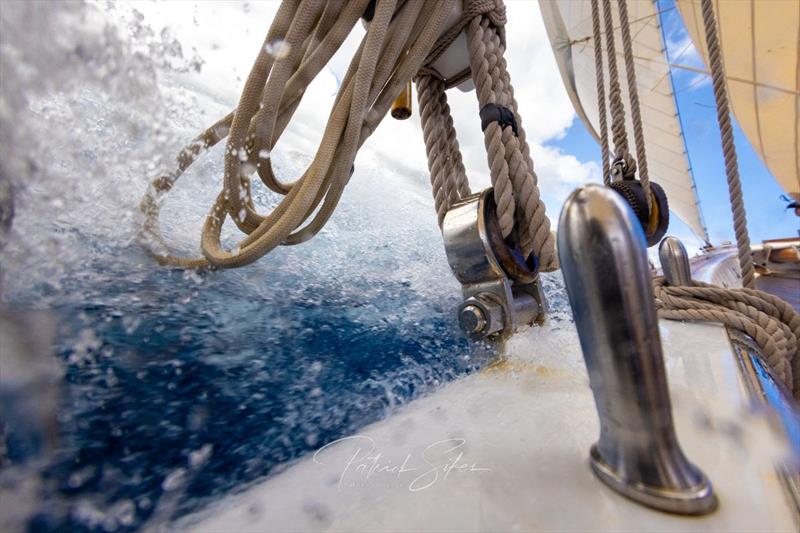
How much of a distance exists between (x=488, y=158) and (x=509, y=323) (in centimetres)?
25

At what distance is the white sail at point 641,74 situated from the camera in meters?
6.88

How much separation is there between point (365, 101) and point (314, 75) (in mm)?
122

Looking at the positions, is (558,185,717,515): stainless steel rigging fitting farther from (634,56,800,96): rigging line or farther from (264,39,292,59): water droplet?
(634,56,800,96): rigging line

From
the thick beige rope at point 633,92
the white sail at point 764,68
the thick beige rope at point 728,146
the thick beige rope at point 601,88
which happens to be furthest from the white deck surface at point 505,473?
the white sail at point 764,68

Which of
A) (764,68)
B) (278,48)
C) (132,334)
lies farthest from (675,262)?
(764,68)

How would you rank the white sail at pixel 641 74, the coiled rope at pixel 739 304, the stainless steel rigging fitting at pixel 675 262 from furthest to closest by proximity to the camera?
the white sail at pixel 641 74
the stainless steel rigging fitting at pixel 675 262
the coiled rope at pixel 739 304

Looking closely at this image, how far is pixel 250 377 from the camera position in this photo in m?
0.51

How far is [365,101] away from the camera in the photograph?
0.58 metres

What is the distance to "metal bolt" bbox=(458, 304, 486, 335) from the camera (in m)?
0.49

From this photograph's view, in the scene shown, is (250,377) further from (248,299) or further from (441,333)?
(441,333)

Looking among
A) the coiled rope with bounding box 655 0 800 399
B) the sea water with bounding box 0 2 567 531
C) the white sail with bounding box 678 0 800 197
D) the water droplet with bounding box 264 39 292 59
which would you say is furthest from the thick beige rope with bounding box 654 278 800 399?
the white sail with bounding box 678 0 800 197

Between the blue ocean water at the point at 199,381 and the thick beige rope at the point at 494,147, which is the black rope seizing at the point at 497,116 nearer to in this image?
the thick beige rope at the point at 494,147

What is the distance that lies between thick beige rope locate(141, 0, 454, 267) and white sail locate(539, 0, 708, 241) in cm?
739

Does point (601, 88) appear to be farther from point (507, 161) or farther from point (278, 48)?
point (278, 48)
